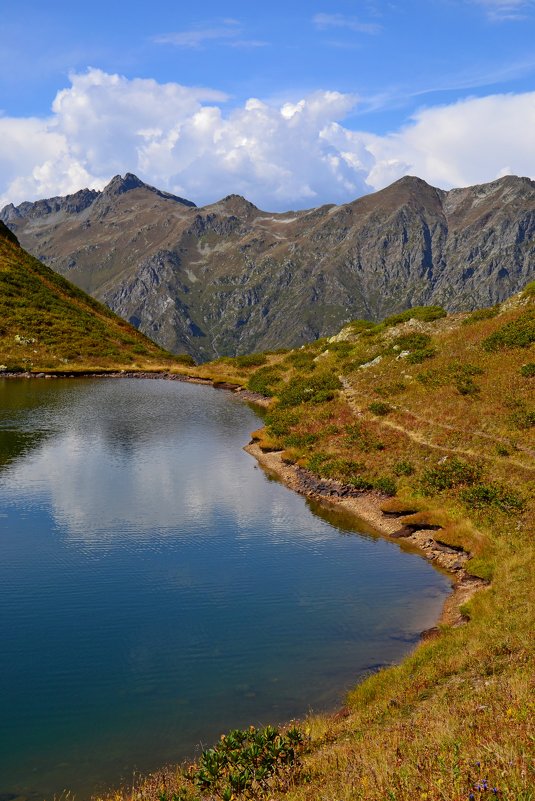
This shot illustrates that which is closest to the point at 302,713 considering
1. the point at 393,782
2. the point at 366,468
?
the point at 393,782

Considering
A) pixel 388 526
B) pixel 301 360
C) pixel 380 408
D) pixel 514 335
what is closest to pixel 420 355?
pixel 514 335

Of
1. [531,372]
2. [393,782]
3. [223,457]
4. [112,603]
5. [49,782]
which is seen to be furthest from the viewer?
Answer: [223,457]

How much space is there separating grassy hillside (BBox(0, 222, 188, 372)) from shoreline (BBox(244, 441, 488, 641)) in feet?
235

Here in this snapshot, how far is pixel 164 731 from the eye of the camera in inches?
746

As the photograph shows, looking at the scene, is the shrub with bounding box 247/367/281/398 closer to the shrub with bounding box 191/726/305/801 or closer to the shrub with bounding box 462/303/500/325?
the shrub with bounding box 462/303/500/325

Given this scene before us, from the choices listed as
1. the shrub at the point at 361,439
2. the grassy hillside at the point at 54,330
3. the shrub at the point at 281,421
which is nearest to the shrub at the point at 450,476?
the shrub at the point at 361,439

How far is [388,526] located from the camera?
4100 cm

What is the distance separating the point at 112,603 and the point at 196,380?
90.7 metres

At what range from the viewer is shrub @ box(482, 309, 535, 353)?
62406 mm

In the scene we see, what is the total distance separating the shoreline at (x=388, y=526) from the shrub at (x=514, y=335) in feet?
91.2

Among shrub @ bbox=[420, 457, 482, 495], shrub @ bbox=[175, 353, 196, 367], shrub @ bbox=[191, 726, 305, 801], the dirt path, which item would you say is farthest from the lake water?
shrub @ bbox=[175, 353, 196, 367]

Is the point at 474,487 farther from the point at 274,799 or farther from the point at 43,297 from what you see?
the point at 43,297

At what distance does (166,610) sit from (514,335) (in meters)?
52.2

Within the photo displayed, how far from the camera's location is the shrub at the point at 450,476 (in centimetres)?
4256
